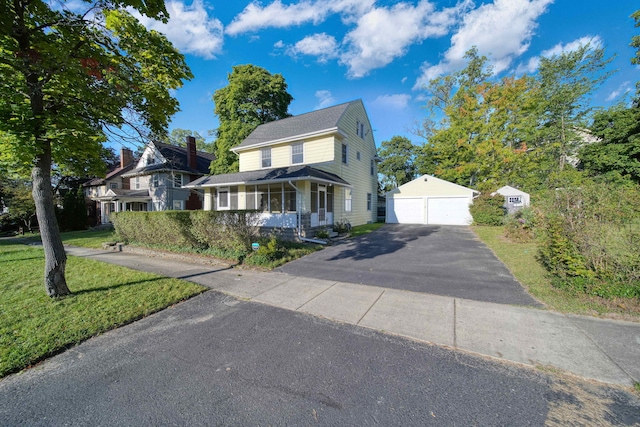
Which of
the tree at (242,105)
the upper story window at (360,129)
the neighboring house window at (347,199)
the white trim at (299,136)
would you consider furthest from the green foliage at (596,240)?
the tree at (242,105)

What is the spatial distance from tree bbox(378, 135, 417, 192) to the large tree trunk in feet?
106

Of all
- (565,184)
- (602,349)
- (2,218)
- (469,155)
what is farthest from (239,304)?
(2,218)

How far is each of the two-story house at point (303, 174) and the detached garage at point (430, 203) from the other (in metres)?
3.72

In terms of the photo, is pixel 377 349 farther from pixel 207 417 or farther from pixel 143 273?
pixel 143 273

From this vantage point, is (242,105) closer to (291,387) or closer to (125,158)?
(125,158)

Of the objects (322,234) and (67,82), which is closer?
(67,82)

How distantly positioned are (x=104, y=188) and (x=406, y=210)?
31643mm

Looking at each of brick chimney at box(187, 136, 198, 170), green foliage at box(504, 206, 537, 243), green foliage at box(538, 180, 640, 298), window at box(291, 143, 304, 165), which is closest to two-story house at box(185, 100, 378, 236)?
window at box(291, 143, 304, 165)

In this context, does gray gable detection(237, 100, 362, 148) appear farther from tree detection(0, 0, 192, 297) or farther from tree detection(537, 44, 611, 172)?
tree detection(537, 44, 611, 172)

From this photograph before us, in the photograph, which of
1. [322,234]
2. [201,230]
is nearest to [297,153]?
[322,234]

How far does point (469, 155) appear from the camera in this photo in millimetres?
23484

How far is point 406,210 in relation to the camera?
20.5 m

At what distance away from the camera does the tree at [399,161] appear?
32744 millimetres

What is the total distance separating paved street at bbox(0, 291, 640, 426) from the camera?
214cm
